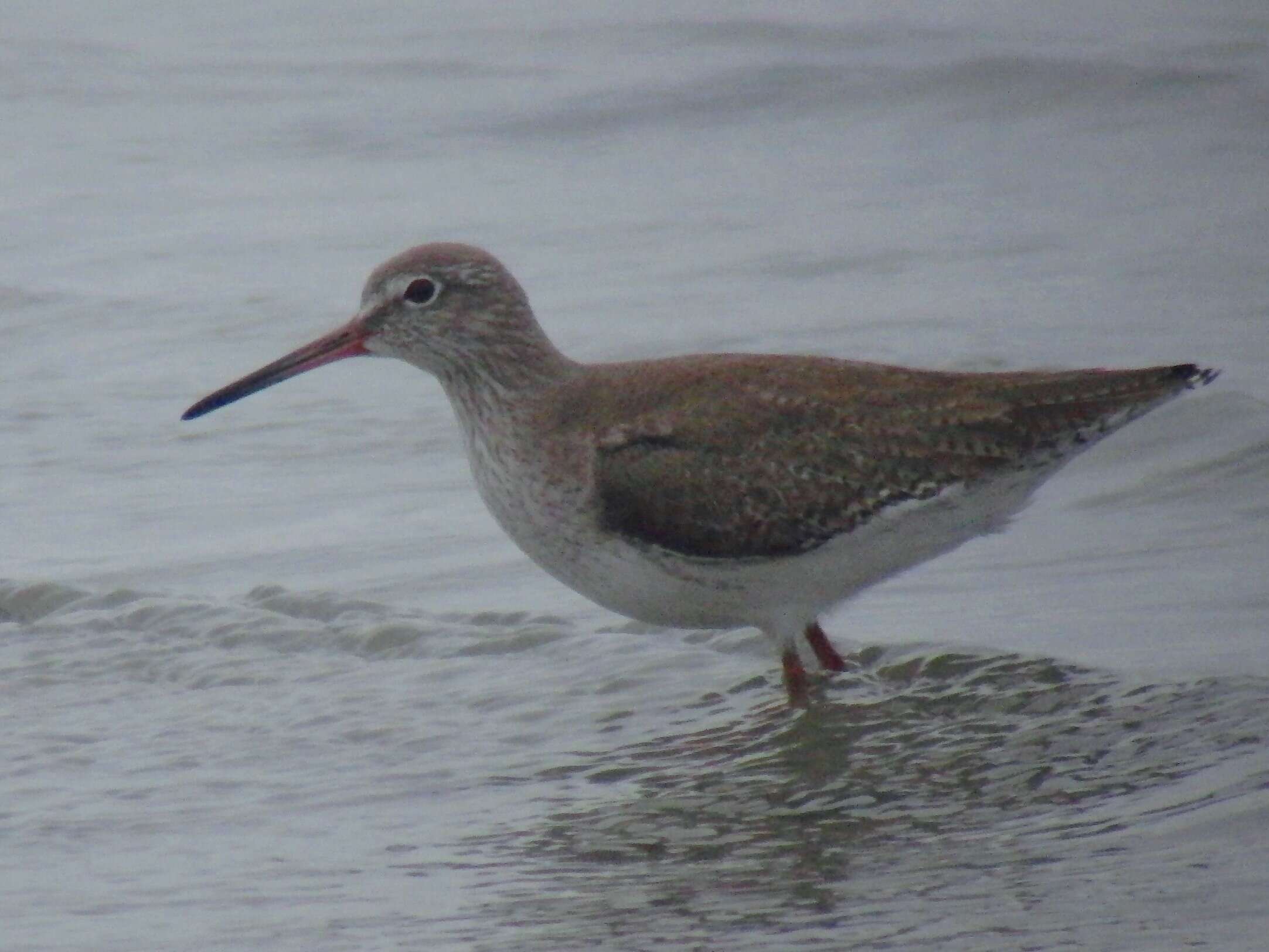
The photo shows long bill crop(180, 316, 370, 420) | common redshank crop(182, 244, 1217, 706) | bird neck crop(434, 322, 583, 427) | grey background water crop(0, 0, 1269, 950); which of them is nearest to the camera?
grey background water crop(0, 0, 1269, 950)

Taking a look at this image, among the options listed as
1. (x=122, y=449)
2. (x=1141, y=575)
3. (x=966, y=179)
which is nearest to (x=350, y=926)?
(x=1141, y=575)

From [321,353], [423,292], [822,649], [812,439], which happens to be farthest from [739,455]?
[321,353]

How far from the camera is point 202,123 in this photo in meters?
18.7

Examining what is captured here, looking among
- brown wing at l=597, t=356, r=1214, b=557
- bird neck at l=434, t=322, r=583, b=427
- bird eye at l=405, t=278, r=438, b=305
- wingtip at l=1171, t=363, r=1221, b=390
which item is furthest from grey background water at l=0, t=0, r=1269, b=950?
bird eye at l=405, t=278, r=438, b=305

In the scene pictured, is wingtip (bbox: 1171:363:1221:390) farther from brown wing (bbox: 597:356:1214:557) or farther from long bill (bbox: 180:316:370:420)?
long bill (bbox: 180:316:370:420)

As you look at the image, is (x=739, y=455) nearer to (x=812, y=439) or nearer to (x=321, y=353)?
(x=812, y=439)

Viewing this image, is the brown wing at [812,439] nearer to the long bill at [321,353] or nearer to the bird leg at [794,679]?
the bird leg at [794,679]

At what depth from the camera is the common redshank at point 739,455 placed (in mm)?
7855

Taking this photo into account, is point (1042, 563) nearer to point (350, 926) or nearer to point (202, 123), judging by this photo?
point (350, 926)

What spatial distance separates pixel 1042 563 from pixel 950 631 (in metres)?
0.87

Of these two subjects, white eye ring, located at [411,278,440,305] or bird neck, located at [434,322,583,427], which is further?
white eye ring, located at [411,278,440,305]

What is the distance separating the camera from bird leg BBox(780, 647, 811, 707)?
795 centimetres

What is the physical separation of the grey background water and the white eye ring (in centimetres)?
130

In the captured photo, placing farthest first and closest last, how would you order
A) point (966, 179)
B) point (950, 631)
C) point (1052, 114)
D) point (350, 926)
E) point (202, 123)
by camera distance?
point (202, 123), point (1052, 114), point (966, 179), point (950, 631), point (350, 926)
